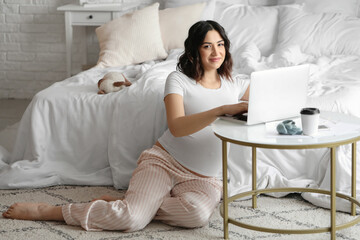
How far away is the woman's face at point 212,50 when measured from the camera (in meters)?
2.24

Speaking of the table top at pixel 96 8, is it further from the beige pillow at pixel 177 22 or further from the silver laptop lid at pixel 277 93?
the silver laptop lid at pixel 277 93

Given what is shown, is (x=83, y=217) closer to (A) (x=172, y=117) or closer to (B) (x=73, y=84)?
(A) (x=172, y=117)

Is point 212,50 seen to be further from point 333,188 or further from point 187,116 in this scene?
point 333,188

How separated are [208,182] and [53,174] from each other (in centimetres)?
88

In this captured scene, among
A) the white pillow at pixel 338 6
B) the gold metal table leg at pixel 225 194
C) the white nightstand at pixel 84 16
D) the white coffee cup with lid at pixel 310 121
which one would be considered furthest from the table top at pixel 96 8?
the white coffee cup with lid at pixel 310 121

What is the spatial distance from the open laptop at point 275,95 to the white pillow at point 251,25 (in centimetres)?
173

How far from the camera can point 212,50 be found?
88.2 inches

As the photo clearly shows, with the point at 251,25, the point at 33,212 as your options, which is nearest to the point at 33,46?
the point at 251,25

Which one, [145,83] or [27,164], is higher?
[145,83]

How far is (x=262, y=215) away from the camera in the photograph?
2422 millimetres

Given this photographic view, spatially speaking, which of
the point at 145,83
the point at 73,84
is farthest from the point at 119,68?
the point at 145,83

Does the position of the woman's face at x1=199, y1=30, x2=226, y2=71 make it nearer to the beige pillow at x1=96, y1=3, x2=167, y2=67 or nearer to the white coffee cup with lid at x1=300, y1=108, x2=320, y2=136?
the white coffee cup with lid at x1=300, y1=108, x2=320, y2=136

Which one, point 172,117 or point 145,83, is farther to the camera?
point 145,83

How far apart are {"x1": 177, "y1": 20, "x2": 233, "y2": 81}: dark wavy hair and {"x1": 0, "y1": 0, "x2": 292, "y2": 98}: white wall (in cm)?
255
